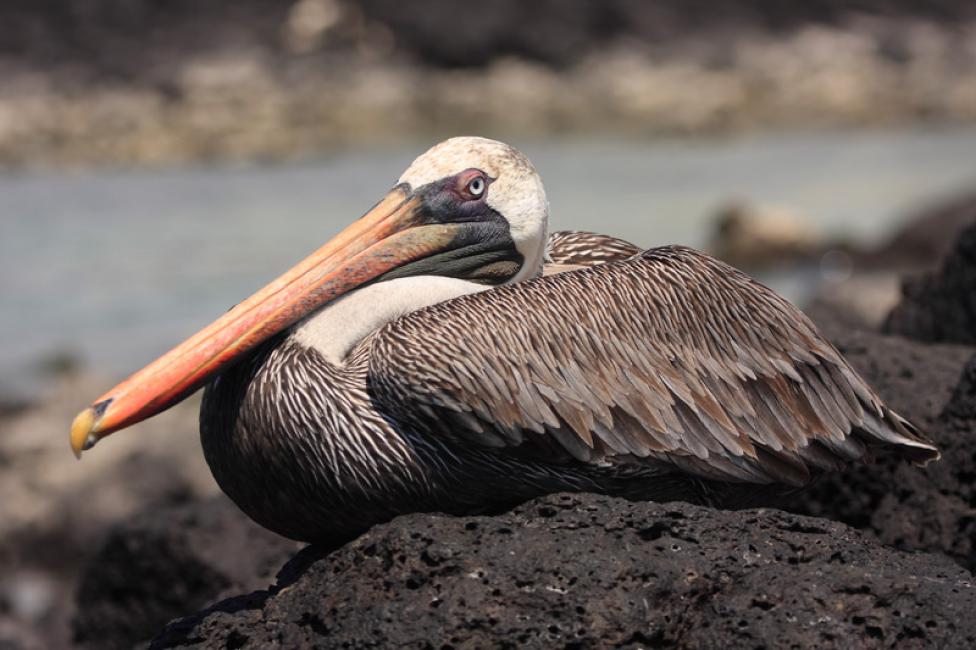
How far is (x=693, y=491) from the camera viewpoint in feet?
14.1

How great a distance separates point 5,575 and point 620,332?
654cm

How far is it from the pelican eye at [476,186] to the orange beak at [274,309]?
5.3 inches

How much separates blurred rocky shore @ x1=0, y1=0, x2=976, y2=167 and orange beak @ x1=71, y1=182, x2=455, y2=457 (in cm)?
2620

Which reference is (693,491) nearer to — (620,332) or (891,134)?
(620,332)

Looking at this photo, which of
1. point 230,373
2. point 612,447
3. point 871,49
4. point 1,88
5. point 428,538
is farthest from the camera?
point 871,49

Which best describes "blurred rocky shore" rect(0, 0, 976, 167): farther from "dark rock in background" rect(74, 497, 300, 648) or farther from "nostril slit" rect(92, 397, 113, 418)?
"nostril slit" rect(92, 397, 113, 418)

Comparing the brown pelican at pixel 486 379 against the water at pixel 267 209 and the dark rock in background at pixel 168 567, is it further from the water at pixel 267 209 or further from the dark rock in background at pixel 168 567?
the water at pixel 267 209

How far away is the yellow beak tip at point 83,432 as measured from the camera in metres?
4.18

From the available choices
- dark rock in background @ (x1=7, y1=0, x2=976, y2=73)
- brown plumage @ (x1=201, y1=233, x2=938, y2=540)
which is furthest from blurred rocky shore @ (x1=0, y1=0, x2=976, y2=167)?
brown plumage @ (x1=201, y1=233, x2=938, y2=540)

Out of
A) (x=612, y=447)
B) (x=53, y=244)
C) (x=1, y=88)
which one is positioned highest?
(x=1, y=88)

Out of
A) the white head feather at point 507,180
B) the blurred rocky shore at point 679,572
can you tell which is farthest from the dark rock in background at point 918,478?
the white head feather at point 507,180

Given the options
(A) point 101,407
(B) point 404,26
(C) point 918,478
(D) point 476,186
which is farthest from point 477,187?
(B) point 404,26

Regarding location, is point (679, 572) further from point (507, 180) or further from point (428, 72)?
point (428, 72)

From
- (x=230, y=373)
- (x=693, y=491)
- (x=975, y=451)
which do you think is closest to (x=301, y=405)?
(x=230, y=373)
